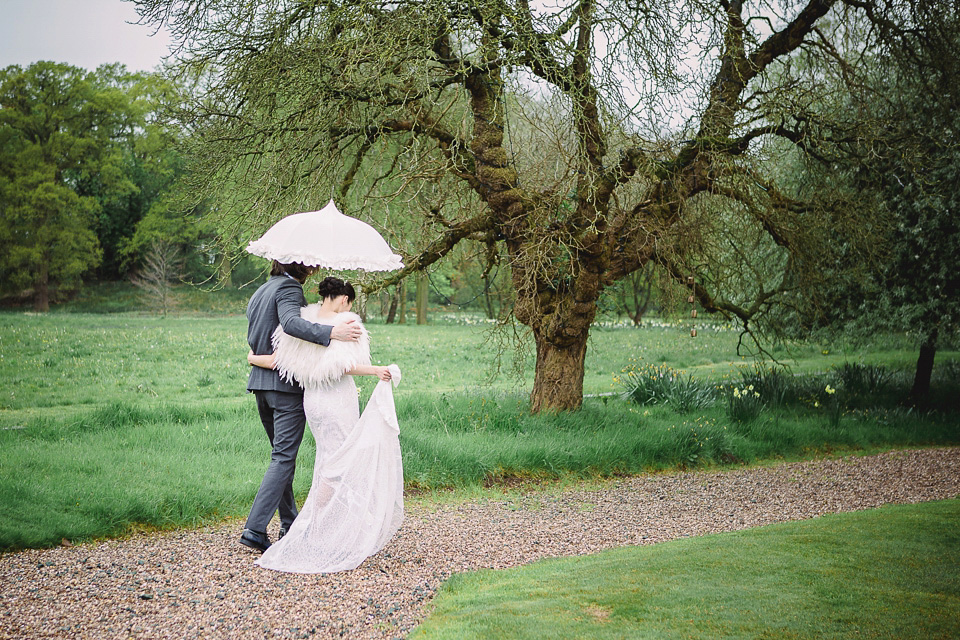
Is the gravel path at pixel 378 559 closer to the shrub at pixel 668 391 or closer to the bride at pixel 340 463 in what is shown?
the bride at pixel 340 463

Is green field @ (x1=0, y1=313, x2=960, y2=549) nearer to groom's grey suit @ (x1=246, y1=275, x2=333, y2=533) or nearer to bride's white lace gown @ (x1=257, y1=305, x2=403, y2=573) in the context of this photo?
groom's grey suit @ (x1=246, y1=275, x2=333, y2=533)

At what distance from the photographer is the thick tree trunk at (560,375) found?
8.97 meters

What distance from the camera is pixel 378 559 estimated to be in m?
4.82

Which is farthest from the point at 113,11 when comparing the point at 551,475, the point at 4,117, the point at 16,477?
the point at 551,475

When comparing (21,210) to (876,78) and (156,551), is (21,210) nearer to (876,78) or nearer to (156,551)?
(156,551)

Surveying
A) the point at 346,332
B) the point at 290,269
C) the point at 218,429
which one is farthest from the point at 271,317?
the point at 218,429

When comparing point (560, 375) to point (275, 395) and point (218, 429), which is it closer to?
point (218, 429)

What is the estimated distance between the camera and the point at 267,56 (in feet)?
24.5

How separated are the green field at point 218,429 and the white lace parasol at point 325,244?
2422 mm

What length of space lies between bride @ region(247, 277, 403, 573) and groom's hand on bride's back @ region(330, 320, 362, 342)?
10 cm

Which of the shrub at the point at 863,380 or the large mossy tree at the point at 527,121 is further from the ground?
the large mossy tree at the point at 527,121

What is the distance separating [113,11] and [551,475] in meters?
9.83

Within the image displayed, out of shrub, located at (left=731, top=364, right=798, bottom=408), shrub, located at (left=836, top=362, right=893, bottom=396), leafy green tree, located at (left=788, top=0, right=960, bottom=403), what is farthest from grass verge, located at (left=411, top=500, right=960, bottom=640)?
shrub, located at (left=836, top=362, right=893, bottom=396)

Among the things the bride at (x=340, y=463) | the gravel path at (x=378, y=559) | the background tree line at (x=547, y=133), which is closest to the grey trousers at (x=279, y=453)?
the bride at (x=340, y=463)
